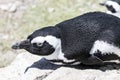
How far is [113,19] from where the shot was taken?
4047 millimetres

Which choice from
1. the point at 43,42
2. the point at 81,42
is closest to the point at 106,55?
the point at 81,42

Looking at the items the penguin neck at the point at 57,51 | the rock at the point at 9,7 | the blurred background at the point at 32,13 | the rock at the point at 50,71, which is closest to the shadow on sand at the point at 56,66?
the rock at the point at 50,71

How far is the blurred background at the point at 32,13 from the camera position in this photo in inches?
296

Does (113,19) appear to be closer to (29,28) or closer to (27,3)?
(29,28)

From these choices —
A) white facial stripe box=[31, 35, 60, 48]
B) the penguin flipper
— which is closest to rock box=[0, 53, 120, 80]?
the penguin flipper

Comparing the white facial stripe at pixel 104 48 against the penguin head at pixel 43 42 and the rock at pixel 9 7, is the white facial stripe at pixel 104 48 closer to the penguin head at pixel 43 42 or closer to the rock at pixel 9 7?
the penguin head at pixel 43 42

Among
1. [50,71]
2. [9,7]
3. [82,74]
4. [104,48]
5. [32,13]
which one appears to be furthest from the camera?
→ [9,7]

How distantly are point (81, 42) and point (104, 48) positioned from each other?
8.1 inches

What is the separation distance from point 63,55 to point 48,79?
34 centimetres

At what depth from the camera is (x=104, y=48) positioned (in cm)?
393

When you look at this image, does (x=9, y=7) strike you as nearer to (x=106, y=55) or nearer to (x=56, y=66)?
(x=56, y=66)

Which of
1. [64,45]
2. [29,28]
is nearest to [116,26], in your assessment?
[64,45]

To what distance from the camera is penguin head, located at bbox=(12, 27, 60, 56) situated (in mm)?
3969

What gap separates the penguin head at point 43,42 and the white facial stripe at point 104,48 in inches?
12.8
